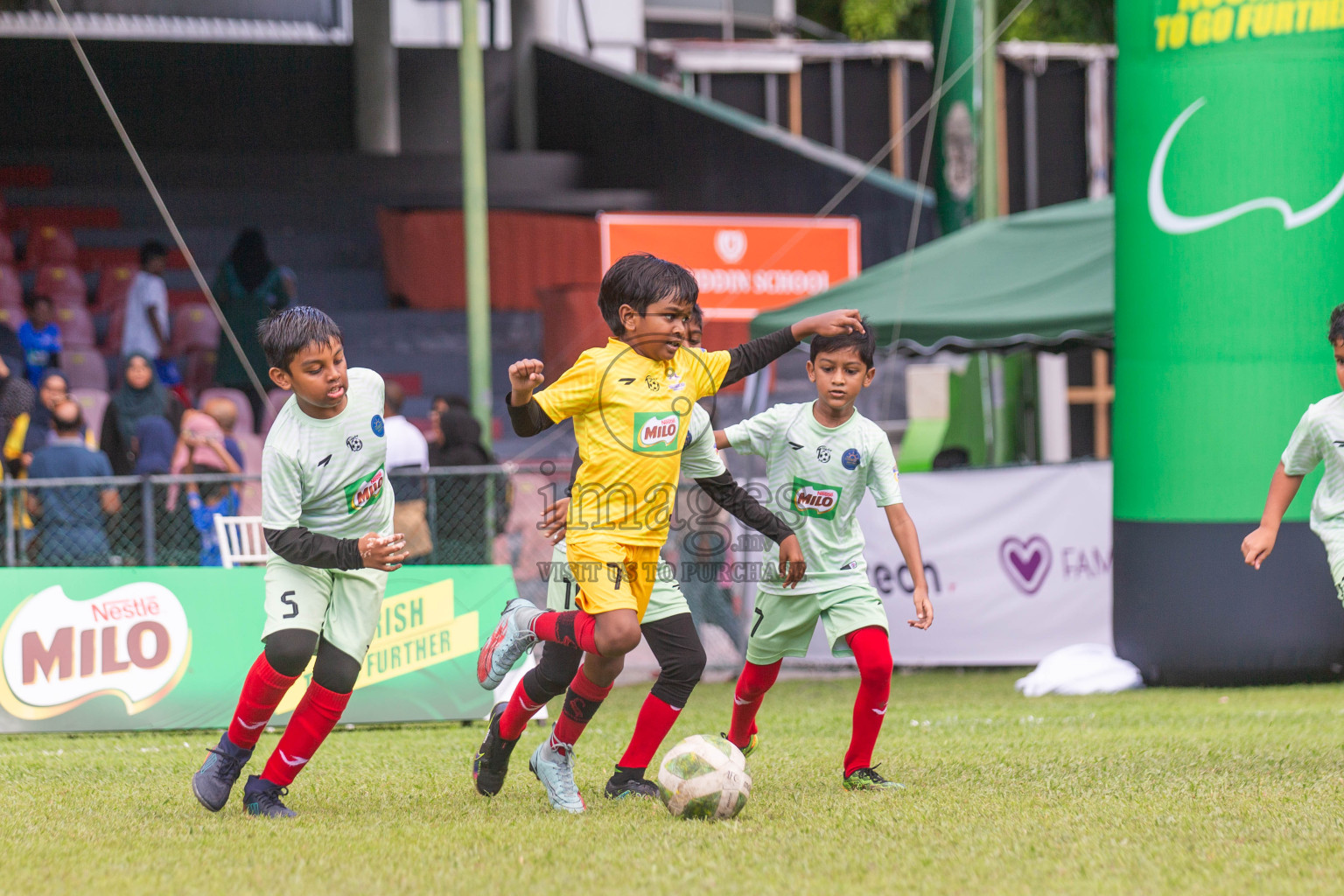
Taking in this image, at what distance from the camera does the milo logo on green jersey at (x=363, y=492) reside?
5445mm

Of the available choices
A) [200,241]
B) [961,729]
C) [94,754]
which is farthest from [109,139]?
[961,729]

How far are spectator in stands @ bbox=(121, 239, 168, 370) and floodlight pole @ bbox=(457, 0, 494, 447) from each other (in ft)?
16.3

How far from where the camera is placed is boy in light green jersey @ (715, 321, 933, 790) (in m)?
6.03

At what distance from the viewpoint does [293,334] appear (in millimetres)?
5254

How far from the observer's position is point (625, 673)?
10.8 m

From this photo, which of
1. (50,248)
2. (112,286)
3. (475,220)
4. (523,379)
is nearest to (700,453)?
(523,379)

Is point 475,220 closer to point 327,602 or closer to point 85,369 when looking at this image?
point 85,369

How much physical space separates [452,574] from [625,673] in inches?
95.8

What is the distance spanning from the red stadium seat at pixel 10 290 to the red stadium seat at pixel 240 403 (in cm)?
306

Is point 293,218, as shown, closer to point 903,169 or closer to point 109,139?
point 109,139

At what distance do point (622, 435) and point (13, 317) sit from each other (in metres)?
13.4

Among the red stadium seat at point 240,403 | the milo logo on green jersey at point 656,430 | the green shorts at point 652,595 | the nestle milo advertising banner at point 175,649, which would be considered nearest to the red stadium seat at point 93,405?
the red stadium seat at point 240,403

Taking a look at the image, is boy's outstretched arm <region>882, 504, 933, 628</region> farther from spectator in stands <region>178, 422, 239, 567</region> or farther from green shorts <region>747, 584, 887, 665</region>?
spectator in stands <region>178, 422, 239, 567</region>

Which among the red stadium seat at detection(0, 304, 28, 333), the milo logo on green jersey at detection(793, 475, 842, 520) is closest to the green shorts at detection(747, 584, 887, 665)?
the milo logo on green jersey at detection(793, 475, 842, 520)
